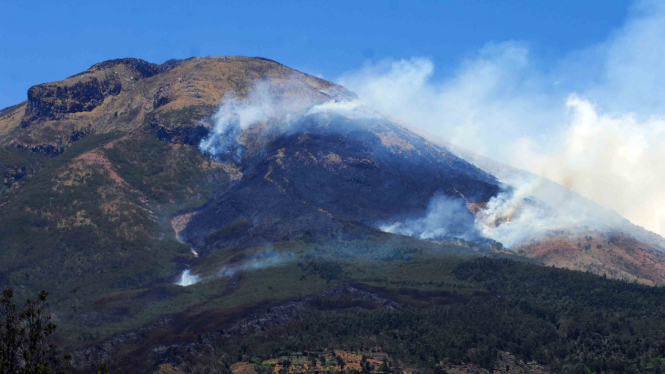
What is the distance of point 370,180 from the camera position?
197875 millimetres

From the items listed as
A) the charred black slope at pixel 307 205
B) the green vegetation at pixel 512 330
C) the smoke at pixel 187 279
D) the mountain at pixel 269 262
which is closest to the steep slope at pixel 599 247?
the mountain at pixel 269 262

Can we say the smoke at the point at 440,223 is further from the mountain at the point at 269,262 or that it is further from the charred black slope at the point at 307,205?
the charred black slope at the point at 307,205

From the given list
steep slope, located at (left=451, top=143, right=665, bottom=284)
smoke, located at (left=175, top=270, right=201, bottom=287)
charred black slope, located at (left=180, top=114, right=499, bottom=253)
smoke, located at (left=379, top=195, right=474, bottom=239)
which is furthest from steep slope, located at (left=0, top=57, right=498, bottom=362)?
steep slope, located at (left=451, top=143, right=665, bottom=284)

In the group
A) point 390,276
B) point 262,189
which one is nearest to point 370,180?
point 262,189

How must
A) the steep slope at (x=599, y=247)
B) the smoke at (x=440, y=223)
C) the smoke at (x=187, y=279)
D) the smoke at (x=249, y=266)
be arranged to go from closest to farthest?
the smoke at (x=249, y=266) → the smoke at (x=187, y=279) → the steep slope at (x=599, y=247) → the smoke at (x=440, y=223)

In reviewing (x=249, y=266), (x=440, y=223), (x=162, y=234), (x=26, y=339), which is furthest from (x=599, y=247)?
(x=26, y=339)

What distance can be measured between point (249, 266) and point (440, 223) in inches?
2343

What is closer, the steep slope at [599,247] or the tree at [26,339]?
the tree at [26,339]

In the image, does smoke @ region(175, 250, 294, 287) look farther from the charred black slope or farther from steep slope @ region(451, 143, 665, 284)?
steep slope @ region(451, 143, 665, 284)

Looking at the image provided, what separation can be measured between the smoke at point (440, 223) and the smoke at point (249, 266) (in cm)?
3814

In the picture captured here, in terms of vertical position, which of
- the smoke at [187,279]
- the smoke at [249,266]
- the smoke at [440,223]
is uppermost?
the smoke at [440,223]

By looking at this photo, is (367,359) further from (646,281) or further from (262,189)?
(262,189)

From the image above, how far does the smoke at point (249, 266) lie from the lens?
143375 mm

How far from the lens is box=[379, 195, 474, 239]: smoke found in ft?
583
